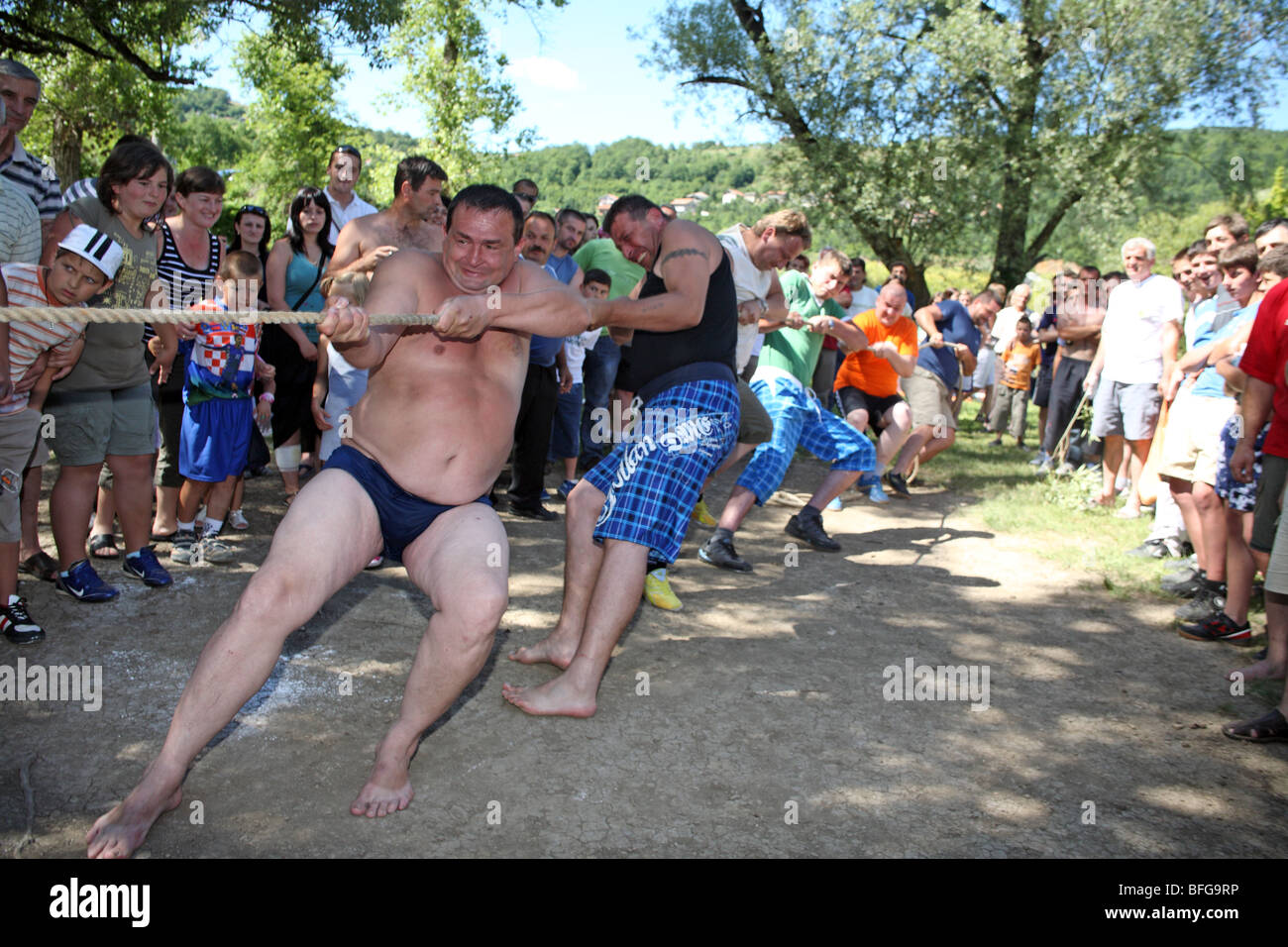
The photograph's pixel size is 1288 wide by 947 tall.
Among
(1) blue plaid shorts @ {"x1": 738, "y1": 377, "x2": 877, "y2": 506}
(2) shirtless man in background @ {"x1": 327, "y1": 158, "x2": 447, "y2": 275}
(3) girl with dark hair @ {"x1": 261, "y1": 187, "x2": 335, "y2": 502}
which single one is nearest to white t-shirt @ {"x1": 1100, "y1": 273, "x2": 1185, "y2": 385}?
(1) blue plaid shorts @ {"x1": 738, "y1": 377, "x2": 877, "y2": 506}

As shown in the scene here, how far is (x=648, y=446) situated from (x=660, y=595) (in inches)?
51.0

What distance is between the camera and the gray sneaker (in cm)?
491

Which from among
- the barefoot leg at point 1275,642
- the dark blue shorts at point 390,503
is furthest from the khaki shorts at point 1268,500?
the dark blue shorts at point 390,503

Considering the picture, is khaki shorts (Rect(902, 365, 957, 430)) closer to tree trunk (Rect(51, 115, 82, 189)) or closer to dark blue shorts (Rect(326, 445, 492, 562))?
dark blue shorts (Rect(326, 445, 492, 562))

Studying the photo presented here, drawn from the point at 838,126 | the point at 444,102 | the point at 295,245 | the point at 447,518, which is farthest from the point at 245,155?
the point at 447,518

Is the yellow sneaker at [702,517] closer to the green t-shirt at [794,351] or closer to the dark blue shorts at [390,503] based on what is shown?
the green t-shirt at [794,351]

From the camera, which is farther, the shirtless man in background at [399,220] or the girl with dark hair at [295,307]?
the girl with dark hair at [295,307]

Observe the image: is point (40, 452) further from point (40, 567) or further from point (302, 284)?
point (302, 284)

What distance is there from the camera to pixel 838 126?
16.5 metres

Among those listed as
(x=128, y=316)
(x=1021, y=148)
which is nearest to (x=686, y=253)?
(x=128, y=316)

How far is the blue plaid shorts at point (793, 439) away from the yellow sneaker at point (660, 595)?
1163 mm

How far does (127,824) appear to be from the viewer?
8.34ft

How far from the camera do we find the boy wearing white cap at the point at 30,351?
358 cm
